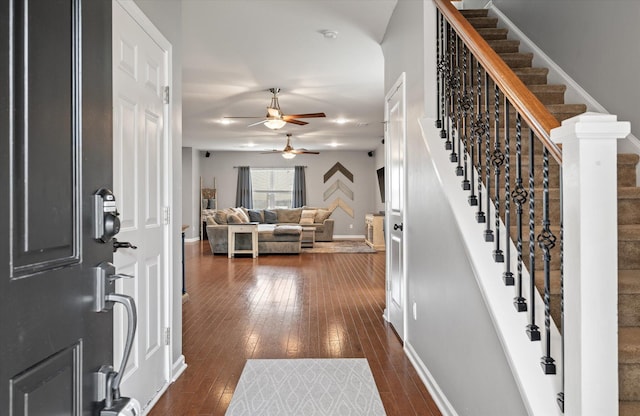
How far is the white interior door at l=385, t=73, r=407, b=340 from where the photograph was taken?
11.6 feet

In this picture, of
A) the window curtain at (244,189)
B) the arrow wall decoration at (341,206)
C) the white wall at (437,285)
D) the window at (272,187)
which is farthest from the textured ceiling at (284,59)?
the arrow wall decoration at (341,206)

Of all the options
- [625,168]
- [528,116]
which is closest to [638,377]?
[528,116]

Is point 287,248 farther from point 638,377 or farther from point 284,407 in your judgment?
point 638,377

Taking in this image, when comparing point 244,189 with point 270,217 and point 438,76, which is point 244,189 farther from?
point 438,76

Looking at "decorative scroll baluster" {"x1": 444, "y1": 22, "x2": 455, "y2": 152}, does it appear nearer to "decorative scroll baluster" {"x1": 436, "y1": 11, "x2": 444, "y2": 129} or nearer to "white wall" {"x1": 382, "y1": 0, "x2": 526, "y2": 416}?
"decorative scroll baluster" {"x1": 436, "y1": 11, "x2": 444, "y2": 129}

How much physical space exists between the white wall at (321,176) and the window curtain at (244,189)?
0.17 meters

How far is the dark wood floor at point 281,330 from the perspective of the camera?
257cm

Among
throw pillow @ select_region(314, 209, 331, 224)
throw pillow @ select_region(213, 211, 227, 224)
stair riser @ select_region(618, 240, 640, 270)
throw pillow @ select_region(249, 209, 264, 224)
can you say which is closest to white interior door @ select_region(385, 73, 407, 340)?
stair riser @ select_region(618, 240, 640, 270)

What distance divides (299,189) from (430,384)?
37.6 feet

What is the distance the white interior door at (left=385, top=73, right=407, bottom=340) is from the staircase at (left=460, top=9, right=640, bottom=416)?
0.94 meters

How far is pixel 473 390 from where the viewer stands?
194 cm

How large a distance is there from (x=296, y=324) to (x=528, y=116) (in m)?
2.99

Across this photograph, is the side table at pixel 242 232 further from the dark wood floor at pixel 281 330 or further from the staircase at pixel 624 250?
the staircase at pixel 624 250

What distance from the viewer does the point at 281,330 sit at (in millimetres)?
3846
